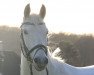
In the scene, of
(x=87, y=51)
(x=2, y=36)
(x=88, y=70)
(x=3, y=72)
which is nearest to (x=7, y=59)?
(x=3, y=72)

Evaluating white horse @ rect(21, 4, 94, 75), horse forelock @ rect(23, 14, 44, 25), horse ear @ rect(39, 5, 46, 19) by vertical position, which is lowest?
white horse @ rect(21, 4, 94, 75)

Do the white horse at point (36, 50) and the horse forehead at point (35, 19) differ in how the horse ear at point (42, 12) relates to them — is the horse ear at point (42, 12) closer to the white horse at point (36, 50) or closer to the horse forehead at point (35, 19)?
the white horse at point (36, 50)

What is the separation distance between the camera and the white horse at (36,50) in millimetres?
5082

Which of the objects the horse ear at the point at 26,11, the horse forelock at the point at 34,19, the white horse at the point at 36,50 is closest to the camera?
the white horse at the point at 36,50

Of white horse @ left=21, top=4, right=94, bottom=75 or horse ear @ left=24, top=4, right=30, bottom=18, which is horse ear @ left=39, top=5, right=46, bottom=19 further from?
horse ear @ left=24, top=4, right=30, bottom=18

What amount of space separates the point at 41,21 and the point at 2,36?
42.6 ft

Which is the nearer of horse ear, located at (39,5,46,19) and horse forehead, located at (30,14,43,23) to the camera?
horse forehead, located at (30,14,43,23)

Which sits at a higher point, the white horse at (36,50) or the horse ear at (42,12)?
the horse ear at (42,12)

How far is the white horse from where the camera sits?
5.08 m

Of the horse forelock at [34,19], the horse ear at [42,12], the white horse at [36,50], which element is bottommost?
the white horse at [36,50]

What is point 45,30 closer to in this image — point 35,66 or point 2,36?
point 35,66

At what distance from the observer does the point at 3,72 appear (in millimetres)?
9227

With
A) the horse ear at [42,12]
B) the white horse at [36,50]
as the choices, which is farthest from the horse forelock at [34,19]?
the horse ear at [42,12]

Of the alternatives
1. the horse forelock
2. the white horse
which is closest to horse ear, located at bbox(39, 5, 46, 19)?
the white horse
